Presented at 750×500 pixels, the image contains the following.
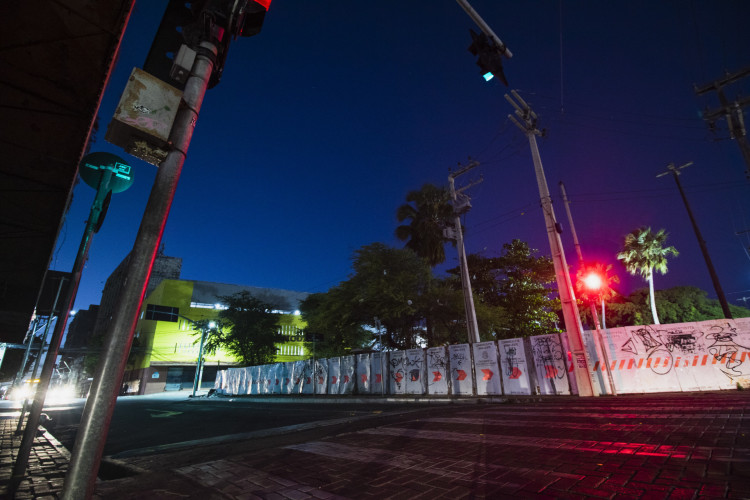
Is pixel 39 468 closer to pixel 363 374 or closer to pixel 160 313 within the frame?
pixel 363 374

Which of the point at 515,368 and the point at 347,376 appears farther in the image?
the point at 347,376

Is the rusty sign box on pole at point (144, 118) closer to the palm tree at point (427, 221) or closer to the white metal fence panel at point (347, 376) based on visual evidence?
the white metal fence panel at point (347, 376)

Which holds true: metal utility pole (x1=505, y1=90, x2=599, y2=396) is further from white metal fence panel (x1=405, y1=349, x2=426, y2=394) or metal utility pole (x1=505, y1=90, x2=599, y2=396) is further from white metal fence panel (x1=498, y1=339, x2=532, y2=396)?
white metal fence panel (x1=405, y1=349, x2=426, y2=394)

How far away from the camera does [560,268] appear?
12.9 meters

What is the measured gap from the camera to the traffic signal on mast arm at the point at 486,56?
817 centimetres

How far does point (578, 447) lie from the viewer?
405 cm

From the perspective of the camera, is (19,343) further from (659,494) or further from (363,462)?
(659,494)

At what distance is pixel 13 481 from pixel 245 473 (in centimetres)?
274

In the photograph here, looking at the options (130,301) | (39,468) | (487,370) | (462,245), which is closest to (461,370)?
(487,370)

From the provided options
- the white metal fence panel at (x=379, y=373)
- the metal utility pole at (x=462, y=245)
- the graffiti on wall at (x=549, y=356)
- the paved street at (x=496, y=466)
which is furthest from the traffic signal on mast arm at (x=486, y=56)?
the white metal fence panel at (x=379, y=373)

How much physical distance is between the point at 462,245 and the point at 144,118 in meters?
18.8

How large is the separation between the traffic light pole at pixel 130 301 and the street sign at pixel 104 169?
3782 millimetres

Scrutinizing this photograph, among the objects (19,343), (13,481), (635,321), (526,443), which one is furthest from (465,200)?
(635,321)

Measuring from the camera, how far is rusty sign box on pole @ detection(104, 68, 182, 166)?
2.28 meters
